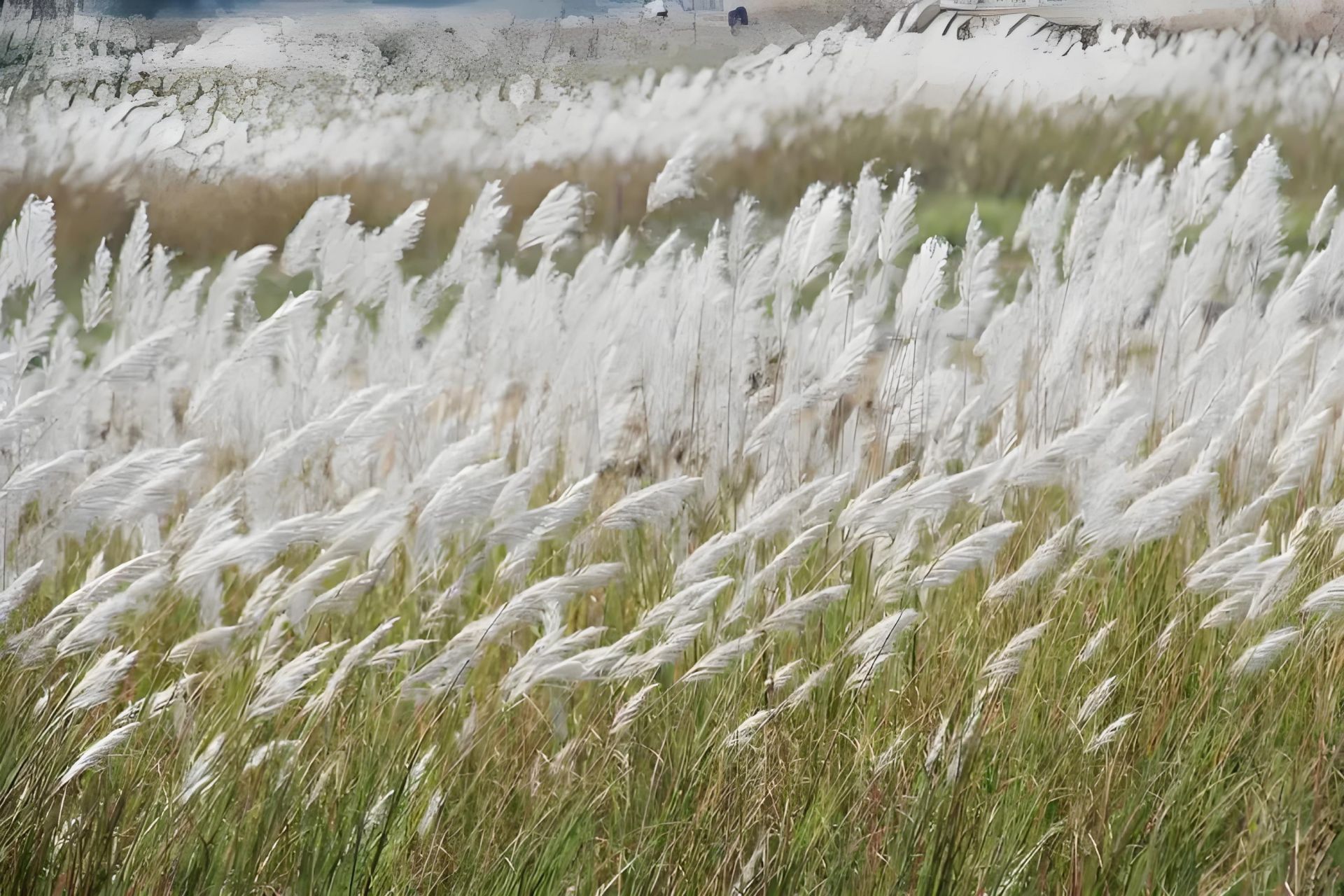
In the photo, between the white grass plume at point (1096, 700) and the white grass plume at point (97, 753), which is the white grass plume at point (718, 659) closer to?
the white grass plume at point (1096, 700)

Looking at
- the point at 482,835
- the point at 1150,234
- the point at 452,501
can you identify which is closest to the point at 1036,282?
the point at 1150,234

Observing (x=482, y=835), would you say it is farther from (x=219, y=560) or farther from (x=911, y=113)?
(x=911, y=113)

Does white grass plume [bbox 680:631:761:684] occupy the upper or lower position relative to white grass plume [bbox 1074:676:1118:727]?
upper

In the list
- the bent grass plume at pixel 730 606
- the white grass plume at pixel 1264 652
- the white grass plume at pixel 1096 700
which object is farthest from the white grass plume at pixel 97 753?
the white grass plume at pixel 1264 652

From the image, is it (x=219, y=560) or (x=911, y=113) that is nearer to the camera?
(x=219, y=560)

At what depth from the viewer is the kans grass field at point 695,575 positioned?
1.27 meters

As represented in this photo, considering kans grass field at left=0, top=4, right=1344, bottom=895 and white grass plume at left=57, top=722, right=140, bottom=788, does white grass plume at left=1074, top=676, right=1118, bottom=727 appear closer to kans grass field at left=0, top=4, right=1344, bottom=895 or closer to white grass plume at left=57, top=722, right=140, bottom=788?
kans grass field at left=0, top=4, right=1344, bottom=895

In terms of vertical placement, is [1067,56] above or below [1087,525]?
above

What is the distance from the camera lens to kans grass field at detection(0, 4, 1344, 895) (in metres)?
1.27

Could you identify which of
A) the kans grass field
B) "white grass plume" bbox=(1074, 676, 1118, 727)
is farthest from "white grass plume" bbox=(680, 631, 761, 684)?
"white grass plume" bbox=(1074, 676, 1118, 727)

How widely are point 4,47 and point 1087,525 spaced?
2.77 metres

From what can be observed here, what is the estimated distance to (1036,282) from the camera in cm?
252

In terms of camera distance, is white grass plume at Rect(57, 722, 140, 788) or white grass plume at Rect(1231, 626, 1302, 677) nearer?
white grass plume at Rect(57, 722, 140, 788)

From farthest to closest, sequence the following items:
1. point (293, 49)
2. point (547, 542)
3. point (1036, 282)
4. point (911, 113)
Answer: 1. point (911, 113)
2. point (293, 49)
3. point (1036, 282)
4. point (547, 542)
